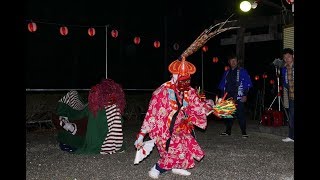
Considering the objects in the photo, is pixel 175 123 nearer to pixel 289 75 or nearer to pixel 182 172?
pixel 182 172

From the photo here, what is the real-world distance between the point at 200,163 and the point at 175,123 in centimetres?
128

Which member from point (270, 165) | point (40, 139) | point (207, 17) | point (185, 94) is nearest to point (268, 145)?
point (270, 165)

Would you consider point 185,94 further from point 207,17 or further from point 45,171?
point 207,17

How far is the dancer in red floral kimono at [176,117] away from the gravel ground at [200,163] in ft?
0.95

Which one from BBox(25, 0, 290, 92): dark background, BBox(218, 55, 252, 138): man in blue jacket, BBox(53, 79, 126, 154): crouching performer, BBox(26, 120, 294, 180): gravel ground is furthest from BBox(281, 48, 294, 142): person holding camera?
BBox(25, 0, 290, 92): dark background

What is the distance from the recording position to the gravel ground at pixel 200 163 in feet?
16.8

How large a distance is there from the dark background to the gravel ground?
9.13 metres

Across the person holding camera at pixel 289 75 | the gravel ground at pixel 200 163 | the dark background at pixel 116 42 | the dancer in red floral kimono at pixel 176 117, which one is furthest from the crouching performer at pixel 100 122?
the dark background at pixel 116 42

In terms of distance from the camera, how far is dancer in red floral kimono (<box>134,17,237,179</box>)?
15.8ft

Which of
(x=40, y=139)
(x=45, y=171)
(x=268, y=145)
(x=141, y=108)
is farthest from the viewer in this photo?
(x=141, y=108)

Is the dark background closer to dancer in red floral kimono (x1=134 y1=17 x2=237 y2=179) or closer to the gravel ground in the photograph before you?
the gravel ground
